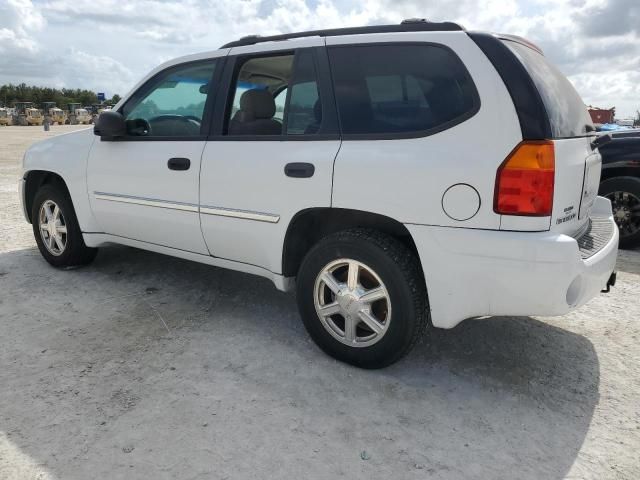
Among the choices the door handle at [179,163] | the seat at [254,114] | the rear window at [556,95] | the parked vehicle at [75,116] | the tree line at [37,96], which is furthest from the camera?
the tree line at [37,96]

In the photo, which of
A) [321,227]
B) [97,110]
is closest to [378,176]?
[321,227]

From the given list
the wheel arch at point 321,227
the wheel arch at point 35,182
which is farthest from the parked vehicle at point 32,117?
the wheel arch at point 321,227

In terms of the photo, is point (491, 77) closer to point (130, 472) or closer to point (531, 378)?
point (531, 378)

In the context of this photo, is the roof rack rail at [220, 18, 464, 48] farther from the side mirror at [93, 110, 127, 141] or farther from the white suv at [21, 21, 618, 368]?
the side mirror at [93, 110, 127, 141]

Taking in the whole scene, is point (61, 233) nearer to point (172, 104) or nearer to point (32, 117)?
point (172, 104)

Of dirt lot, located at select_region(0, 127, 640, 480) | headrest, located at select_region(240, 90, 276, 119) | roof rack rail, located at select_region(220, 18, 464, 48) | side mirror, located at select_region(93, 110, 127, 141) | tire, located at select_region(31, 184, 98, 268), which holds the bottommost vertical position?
dirt lot, located at select_region(0, 127, 640, 480)

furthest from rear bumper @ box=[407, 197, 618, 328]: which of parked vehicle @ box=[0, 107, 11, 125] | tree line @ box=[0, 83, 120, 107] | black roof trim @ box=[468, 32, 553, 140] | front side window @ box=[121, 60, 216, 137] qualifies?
tree line @ box=[0, 83, 120, 107]

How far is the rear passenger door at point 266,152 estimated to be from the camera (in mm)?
2859

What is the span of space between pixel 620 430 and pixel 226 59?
10.0 ft

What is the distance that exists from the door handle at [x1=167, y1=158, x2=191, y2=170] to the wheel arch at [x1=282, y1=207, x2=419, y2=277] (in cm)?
91

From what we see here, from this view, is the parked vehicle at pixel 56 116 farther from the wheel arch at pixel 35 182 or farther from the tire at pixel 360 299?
the tire at pixel 360 299

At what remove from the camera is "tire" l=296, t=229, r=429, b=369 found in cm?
265

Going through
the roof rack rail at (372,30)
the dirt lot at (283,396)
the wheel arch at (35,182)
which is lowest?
the dirt lot at (283,396)

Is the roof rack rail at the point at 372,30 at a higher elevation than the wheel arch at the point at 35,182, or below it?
higher
